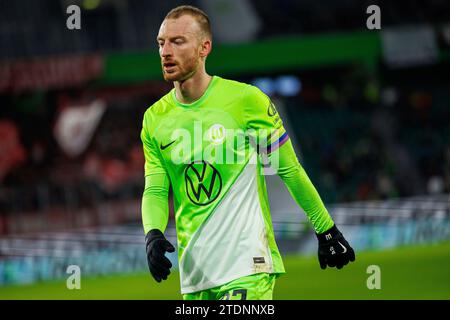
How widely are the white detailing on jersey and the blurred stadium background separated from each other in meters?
12.0

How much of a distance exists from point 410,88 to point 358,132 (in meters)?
3.33

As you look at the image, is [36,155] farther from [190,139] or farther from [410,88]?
[190,139]

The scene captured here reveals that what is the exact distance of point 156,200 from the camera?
18.1ft

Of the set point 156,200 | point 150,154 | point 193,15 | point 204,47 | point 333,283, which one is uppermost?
point 193,15

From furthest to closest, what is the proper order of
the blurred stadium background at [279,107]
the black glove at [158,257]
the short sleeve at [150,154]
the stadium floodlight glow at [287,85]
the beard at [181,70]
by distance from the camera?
the stadium floodlight glow at [287,85] < the blurred stadium background at [279,107] < the short sleeve at [150,154] < the beard at [181,70] < the black glove at [158,257]

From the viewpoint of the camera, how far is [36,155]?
77.4 feet

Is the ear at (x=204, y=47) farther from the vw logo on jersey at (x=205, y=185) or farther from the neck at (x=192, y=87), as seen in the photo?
the vw logo on jersey at (x=205, y=185)

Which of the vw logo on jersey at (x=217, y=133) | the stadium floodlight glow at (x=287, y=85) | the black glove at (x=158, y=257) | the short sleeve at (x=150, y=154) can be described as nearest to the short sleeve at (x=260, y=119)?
the vw logo on jersey at (x=217, y=133)

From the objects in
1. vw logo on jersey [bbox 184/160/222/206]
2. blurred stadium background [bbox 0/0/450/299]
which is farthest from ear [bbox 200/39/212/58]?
blurred stadium background [bbox 0/0/450/299]

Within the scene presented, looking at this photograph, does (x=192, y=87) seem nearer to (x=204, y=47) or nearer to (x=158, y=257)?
(x=204, y=47)

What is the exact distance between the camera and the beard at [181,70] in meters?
5.30

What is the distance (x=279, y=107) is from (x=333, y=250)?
66.4 ft

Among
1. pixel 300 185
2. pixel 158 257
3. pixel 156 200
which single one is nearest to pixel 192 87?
pixel 156 200

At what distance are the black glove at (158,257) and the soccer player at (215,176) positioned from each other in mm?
15
